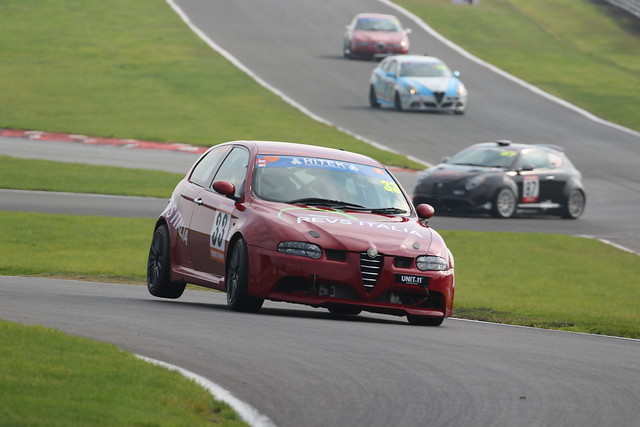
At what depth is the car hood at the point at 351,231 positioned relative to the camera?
1156 centimetres

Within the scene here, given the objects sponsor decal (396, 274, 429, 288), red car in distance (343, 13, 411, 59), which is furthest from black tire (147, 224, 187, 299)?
red car in distance (343, 13, 411, 59)

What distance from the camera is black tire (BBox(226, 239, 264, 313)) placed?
38.1 feet

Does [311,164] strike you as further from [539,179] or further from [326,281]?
[539,179]

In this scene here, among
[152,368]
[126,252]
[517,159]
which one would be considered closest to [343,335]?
[152,368]

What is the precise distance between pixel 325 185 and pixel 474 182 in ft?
45.5

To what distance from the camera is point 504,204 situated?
1043 inches

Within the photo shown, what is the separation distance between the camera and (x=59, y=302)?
11.7 meters

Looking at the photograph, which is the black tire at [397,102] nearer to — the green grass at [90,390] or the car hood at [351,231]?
the car hood at [351,231]

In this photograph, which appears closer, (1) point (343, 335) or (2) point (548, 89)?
(1) point (343, 335)

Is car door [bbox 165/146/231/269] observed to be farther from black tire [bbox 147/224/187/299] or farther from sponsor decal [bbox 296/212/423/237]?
sponsor decal [bbox 296/212/423/237]

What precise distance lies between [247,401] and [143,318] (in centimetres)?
335

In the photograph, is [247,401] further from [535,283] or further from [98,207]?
[98,207]

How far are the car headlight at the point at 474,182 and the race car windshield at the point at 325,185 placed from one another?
1318cm

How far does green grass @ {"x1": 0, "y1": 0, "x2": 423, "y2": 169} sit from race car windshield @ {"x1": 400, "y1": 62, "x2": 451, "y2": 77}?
321cm
